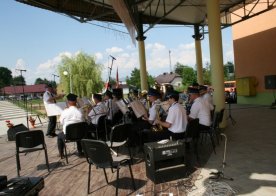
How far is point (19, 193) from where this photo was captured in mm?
3098

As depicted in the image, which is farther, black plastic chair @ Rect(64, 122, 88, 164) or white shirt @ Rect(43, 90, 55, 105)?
white shirt @ Rect(43, 90, 55, 105)

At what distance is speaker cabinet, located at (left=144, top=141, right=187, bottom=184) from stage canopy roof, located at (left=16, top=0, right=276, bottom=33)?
12.9ft

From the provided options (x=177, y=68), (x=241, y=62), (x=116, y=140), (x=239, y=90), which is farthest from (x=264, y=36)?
(x=177, y=68)

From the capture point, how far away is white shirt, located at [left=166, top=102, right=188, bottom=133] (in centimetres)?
531

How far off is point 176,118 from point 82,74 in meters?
29.7

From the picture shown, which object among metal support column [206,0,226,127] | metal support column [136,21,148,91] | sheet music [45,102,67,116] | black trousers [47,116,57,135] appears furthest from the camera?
metal support column [136,21,148,91]

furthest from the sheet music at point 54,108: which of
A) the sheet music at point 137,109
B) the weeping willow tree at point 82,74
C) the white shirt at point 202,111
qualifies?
the weeping willow tree at point 82,74

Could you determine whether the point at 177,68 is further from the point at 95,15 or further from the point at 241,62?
the point at 95,15

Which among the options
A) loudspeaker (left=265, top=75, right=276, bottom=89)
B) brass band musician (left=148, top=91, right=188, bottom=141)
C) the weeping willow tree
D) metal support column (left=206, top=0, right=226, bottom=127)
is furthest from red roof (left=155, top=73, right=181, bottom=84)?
brass band musician (left=148, top=91, right=188, bottom=141)

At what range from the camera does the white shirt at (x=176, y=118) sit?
17.4ft

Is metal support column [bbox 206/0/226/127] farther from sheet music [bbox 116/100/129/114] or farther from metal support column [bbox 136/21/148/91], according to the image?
metal support column [bbox 136/21/148/91]

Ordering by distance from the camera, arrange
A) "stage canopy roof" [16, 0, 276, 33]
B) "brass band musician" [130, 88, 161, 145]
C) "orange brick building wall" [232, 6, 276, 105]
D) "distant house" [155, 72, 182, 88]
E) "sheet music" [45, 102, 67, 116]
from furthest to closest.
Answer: "distant house" [155, 72, 182, 88] → "orange brick building wall" [232, 6, 276, 105] → "stage canopy roof" [16, 0, 276, 33] → "sheet music" [45, 102, 67, 116] → "brass band musician" [130, 88, 161, 145]

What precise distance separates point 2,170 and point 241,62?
1445 cm

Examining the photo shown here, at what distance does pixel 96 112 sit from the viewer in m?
7.06
